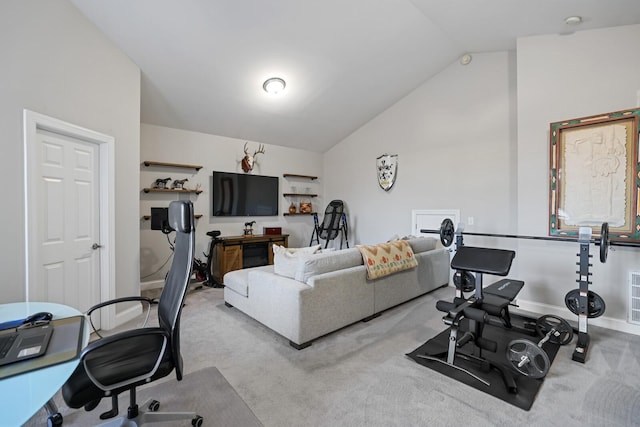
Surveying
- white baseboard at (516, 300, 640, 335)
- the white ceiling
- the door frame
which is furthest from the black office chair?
white baseboard at (516, 300, 640, 335)

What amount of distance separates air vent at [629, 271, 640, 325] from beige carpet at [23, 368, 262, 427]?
3733 mm

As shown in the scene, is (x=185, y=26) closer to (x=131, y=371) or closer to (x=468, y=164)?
(x=131, y=371)

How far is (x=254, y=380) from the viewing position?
7.04 feet

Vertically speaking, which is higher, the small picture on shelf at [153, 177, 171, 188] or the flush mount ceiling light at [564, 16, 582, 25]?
the flush mount ceiling light at [564, 16, 582, 25]

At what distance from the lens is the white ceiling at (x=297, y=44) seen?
300 centimetres

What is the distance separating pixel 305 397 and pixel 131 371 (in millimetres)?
1105

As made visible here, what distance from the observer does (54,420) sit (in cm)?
169

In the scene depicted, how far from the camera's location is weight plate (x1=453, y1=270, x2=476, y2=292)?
3128 millimetres

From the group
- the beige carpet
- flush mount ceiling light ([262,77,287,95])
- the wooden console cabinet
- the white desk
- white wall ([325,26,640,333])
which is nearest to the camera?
the white desk

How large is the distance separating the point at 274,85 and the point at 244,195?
2158 mm

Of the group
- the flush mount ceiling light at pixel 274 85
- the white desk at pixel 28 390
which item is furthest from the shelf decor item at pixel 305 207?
the white desk at pixel 28 390

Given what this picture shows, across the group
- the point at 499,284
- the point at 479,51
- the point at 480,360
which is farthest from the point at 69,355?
the point at 479,51

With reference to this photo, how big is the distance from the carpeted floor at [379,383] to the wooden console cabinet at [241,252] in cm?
183

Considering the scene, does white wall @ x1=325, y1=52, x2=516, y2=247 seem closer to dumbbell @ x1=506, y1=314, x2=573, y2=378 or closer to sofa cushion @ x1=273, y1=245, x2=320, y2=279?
dumbbell @ x1=506, y1=314, x2=573, y2=378
